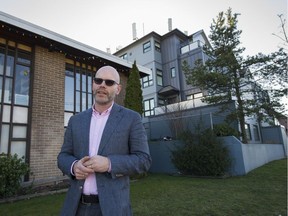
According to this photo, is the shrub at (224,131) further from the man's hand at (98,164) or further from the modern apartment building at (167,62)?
the modern apartment building at (167,62)

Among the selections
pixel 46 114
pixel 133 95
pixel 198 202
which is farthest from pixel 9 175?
pixel 133 95

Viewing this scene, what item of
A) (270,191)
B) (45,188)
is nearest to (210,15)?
(270,191)

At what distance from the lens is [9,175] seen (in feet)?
19.7

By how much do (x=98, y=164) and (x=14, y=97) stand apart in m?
7.51

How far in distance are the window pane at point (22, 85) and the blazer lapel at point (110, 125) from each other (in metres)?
7.19

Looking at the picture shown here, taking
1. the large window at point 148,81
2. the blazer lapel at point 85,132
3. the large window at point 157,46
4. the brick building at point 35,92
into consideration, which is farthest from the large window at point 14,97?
the large window at point 157,46

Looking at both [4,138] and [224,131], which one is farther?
[224,131]

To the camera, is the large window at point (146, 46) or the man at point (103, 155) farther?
the large window at point (146, 46)

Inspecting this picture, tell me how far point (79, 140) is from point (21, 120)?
7.02 meters

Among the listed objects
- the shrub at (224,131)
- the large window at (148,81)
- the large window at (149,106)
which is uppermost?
the large window at (148,81)

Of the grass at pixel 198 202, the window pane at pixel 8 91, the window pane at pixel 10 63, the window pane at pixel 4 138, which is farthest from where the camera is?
the window pane at pixel 10 63

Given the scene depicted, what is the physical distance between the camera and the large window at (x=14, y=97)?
723cm

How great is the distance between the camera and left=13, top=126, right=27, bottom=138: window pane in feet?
24.3

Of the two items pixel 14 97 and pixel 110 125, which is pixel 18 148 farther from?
pixel 110 125
